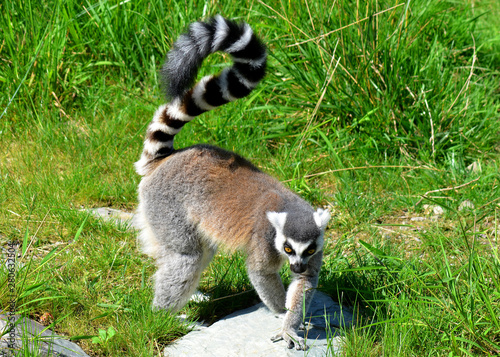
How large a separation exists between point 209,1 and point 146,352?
149 inches

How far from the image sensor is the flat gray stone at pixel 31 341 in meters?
2.44

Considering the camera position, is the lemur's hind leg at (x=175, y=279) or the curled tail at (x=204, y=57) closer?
the curled tail at (x=204, y=57)

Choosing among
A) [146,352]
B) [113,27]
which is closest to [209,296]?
[146,352]

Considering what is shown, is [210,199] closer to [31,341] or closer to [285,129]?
[31,341]

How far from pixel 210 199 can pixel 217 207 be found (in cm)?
6

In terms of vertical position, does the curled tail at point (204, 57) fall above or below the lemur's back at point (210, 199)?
above

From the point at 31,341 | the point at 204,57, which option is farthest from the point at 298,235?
the point at 31,341

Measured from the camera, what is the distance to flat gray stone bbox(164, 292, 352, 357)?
2873 millimetres

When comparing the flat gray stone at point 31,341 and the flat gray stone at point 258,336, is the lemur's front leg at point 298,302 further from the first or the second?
the flat gray stone at point 31,341

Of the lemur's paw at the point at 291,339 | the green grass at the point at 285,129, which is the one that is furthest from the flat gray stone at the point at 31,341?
the lemur's paw at the point at 291,339

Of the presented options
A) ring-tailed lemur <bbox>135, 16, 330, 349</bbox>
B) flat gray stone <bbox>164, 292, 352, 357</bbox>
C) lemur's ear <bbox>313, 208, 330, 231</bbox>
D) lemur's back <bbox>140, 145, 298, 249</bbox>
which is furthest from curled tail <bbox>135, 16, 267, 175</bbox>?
flat gray stone <bbox>164, 292, 352, 357</bbox>

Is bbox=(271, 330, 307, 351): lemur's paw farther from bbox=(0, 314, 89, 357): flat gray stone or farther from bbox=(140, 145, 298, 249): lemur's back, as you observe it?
bbox=(0, 314, 89, 357): flat gray stone

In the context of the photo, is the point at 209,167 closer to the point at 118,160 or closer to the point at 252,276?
the point at 252,276

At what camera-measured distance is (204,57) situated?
3.02 metres
